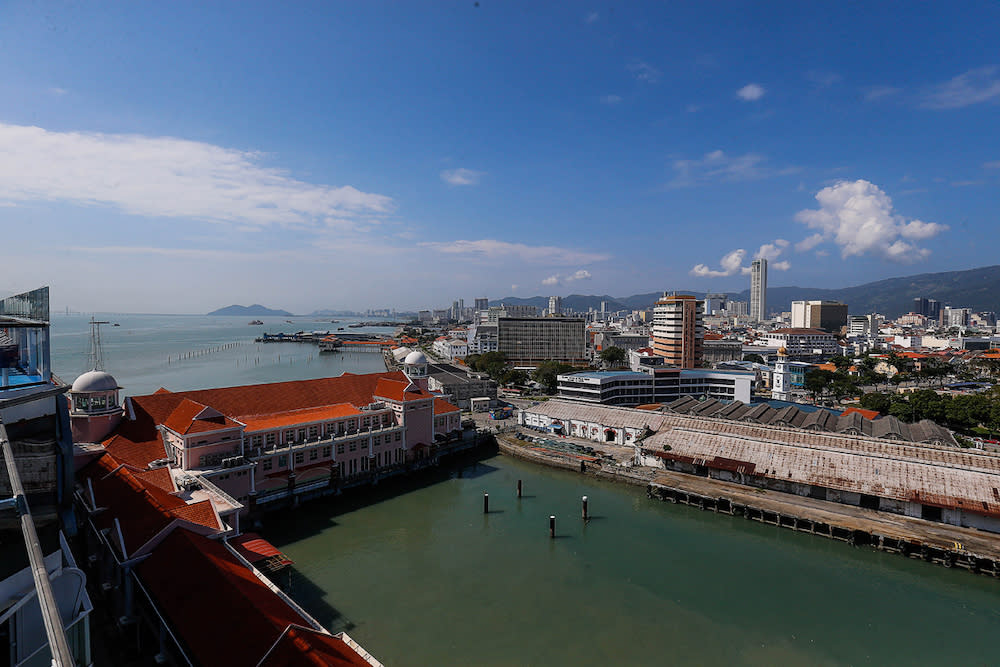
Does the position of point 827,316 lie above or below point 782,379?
above

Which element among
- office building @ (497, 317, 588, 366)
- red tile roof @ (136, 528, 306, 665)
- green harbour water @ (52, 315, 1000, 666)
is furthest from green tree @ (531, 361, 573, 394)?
red tile roof @ (136, 528, 306, 665)

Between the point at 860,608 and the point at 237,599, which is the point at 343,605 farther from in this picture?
the point at 860,608

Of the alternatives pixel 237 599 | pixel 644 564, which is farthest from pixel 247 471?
pixel 644 564

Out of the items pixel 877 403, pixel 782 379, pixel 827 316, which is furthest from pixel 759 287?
pixel 877 403

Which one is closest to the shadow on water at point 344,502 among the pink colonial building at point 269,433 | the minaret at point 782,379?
A: the pink colonial building at point 269,433

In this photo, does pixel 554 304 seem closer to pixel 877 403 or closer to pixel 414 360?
pixel 877 403

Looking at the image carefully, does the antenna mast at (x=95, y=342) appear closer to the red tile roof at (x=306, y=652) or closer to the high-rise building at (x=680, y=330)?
the red tile roof at (x=306, y=652)
